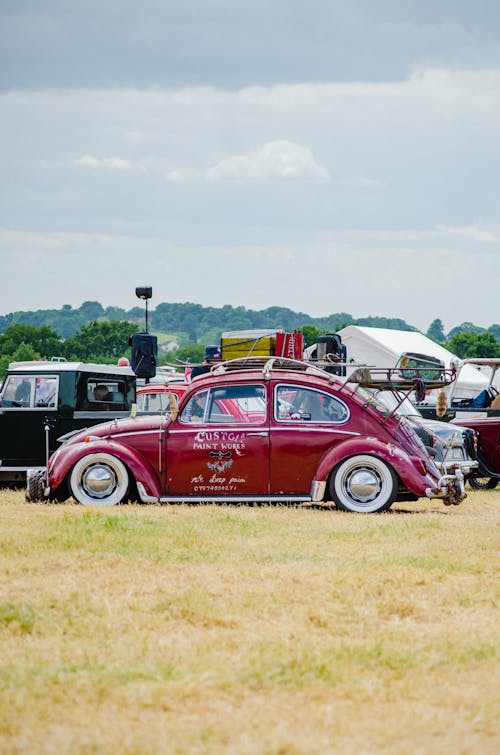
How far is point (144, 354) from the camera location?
67.1 feet

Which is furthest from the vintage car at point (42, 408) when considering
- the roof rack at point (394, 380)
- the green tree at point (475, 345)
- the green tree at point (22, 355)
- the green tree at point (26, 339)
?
the green tree at point (26, 339)

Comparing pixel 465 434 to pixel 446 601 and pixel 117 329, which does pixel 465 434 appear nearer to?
pixel 446 601

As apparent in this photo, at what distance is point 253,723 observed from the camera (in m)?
4.78

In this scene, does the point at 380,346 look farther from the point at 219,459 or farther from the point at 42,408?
the point at 219,459

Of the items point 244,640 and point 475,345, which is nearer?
point 244,640

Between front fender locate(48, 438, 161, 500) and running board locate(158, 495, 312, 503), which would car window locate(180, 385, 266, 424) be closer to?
front fender locate(48, 438, 161, 500)

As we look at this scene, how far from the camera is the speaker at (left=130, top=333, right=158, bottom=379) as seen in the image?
2045 centimetres

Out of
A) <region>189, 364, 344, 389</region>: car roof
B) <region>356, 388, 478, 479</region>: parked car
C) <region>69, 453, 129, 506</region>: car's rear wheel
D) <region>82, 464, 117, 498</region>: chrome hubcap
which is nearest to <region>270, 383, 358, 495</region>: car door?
<region>189, 364, 344, 389</region>: car roof

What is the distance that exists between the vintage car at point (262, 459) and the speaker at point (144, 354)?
7752 millimetres

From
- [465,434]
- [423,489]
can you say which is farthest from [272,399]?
[465,434]

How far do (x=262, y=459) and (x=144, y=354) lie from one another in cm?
840

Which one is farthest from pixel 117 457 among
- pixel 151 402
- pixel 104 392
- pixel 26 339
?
pixel 26 339

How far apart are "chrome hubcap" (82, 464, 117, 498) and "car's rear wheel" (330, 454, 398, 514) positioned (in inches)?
97.8

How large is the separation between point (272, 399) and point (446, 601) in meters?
5.72
